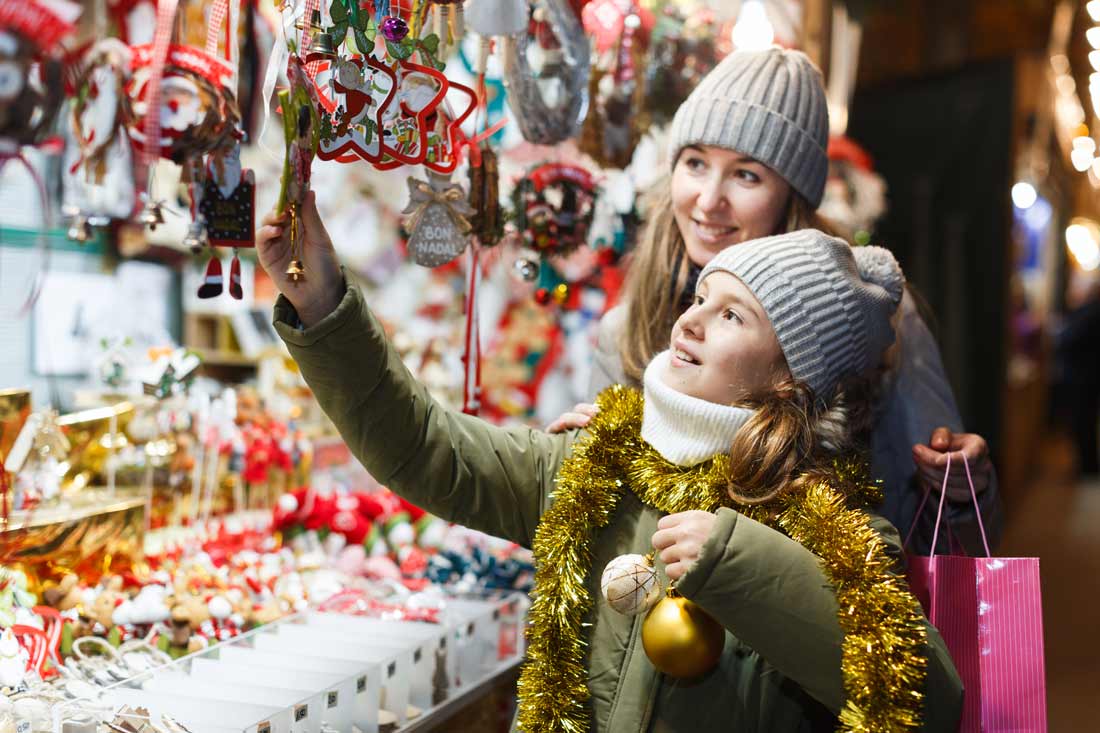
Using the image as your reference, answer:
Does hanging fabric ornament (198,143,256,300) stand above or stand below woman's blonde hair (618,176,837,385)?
above

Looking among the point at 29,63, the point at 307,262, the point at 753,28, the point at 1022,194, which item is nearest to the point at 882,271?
the point at 307,262

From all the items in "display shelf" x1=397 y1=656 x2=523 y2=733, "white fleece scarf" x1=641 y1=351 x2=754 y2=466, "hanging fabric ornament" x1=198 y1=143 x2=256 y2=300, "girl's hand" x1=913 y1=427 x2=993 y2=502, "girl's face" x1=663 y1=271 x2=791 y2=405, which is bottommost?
"display shelf" x1=397 y1=656 x2=523 y2=733

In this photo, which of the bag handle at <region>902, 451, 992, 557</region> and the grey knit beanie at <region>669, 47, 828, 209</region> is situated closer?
the bag handle at <region>902, 451, 992, 557</region>

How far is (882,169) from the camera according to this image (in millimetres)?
7578

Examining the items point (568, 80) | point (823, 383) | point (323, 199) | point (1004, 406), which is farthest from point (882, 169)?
point (823, 383)

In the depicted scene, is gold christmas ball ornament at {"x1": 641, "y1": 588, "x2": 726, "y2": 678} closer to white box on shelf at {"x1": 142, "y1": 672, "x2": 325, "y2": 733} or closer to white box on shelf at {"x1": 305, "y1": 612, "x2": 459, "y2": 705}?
white box on shelf at {"x1": 142, "y1": 672, "x2": 325, "y2": 733}

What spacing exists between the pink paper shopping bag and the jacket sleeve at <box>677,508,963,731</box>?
0.18m

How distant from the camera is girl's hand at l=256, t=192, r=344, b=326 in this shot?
1.46 meters

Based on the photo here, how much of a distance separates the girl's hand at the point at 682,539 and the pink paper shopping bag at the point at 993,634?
18.0 inches

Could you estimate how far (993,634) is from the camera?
161cm

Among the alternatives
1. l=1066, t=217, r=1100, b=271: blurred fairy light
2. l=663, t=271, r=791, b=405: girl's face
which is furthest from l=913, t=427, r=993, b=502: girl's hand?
l=1066, t=217, r=1100, b=271: blurred fairy light

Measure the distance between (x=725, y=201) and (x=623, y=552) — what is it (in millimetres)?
711

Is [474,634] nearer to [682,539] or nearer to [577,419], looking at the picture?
[577,419]

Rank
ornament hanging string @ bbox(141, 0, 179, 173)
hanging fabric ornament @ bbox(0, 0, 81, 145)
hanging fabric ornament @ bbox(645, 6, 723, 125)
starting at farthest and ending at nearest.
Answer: hanging fabric ornament @ bbox(645, 6, 723, 125) → ornament hanging string @ bbox(141, 0, 179, 173) → hanging fabric ornament @ bbox(0, 0, 81, 145)
